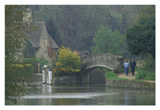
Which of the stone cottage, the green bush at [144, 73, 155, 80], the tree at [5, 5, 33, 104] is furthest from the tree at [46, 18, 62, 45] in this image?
the tree at [5, 5, 33, 104]

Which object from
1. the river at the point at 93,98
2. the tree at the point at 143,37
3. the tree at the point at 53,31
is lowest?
the river at the point at 93,98

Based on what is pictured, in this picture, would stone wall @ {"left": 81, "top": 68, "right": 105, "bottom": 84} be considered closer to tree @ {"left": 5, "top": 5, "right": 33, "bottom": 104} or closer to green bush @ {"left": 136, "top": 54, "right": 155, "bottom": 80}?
green bush @ {"left": 136, "top": 54, "right": 155, "bottom": 80}

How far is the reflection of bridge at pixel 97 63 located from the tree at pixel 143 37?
15.8ft

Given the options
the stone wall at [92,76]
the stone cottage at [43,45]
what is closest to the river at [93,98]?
the stone wall at [92,76]

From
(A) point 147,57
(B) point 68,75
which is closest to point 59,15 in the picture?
(B) point 68,75

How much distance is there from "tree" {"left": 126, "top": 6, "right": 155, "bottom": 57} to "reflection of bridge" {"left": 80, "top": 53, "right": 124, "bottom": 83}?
4.81m

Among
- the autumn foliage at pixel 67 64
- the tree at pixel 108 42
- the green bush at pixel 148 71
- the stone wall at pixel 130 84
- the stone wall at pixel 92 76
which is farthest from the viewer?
the tree at pixel 108 42

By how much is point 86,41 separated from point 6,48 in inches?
3131

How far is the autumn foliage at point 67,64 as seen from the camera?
50.8m

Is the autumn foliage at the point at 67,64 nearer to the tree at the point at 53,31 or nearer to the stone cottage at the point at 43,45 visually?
the stone cottage at the point at 43,45

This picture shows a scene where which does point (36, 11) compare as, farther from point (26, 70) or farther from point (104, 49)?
point (26, 70)

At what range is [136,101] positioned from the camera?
27.8 m

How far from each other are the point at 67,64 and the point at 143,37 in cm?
1305

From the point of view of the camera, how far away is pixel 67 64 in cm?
5159
